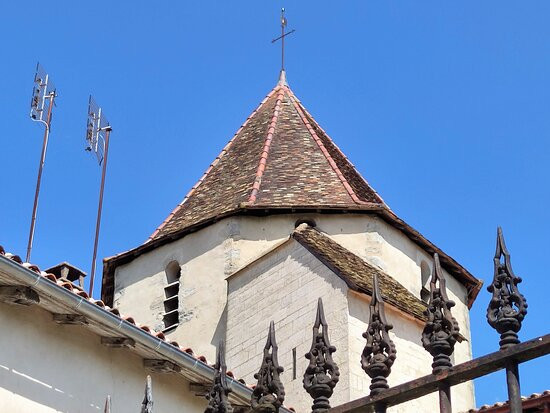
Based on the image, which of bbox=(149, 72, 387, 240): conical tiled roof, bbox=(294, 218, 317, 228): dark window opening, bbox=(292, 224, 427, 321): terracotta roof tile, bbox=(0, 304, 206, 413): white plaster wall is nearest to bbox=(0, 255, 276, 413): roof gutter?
bbox=(0, 304, 206, 413): white plaster wall

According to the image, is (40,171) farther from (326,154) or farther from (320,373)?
(320,373)

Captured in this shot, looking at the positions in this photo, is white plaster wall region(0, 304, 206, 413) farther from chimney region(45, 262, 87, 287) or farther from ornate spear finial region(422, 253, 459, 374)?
ornate spear finial region(422, 253, 459, 374)

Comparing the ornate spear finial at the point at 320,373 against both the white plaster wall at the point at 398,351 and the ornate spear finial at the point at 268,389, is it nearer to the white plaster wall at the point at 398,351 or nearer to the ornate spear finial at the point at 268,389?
the ornate spear finial at the point at 268,389

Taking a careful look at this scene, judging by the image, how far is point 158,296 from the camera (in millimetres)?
17156

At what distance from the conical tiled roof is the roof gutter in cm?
669

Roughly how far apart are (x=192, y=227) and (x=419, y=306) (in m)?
3.68

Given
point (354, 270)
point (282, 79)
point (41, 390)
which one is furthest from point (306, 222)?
point (41, 390)

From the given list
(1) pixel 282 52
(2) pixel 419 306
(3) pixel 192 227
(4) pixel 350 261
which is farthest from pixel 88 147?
(1) pixel 282 52

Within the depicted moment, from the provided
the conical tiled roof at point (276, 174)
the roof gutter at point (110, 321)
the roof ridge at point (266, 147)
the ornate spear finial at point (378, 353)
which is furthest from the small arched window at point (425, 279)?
the ornate spear finial at point (378, 353)

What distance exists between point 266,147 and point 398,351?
5.53 metres

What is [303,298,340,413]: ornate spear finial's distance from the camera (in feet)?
18.5

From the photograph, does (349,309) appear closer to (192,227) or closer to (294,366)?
(294,366)

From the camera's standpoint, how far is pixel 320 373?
5.67m

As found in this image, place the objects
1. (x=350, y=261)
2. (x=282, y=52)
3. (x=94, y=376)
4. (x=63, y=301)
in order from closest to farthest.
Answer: (x=63, y=301)
(x=94, y=376)
(x=350, y=261)
(x=282, y=52)
